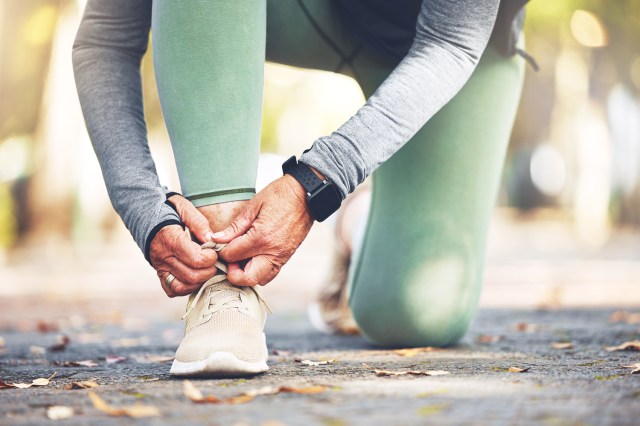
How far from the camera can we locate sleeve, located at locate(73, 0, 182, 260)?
6.97ft

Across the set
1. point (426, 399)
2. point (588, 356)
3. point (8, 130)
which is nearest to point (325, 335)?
point (588, 356)

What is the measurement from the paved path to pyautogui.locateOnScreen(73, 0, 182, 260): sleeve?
1.39 feet

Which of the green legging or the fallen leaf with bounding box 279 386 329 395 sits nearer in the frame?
the fallen leaf with bounding box 279 386 329 395

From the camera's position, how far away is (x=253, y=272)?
196 centimetres

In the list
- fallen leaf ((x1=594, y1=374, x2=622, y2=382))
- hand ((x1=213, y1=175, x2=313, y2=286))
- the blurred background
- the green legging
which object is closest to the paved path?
fallen leaf ((x1=594, y1=374, x2=622, y2=382))

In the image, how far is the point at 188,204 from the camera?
2018 millimetres

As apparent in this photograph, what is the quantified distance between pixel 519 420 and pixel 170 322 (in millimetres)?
3146

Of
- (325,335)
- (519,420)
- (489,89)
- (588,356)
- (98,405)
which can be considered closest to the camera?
(519,420)

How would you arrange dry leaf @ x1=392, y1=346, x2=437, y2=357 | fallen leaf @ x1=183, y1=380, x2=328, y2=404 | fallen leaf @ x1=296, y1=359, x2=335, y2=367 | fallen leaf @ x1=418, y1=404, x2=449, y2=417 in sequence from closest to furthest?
fallen leaf @ x1=418, y1=404, x2=449, y2=417, fallen leaf @ x1=183, y1=380, x2=328, y2=404, fallen leaf @ x1=296, y1=359, x2=335, y2=367, dry leaf @ x1=392, y1=346, x2=437, y2=357

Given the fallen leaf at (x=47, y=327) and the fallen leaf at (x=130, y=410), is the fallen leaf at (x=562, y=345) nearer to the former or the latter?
the fallen leaf at (x=130, y=410)

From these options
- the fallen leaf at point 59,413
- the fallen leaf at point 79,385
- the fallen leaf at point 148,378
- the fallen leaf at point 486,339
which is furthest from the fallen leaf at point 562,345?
the fallen leaf at point 59,413

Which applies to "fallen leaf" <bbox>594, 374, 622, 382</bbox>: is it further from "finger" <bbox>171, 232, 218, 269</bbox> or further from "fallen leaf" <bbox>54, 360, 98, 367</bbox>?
"fallen leaf" <bbox>54, 360, 98, 367</bbox>

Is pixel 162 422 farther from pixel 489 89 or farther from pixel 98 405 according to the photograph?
pixel 489 89

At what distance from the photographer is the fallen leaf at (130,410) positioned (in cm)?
151
